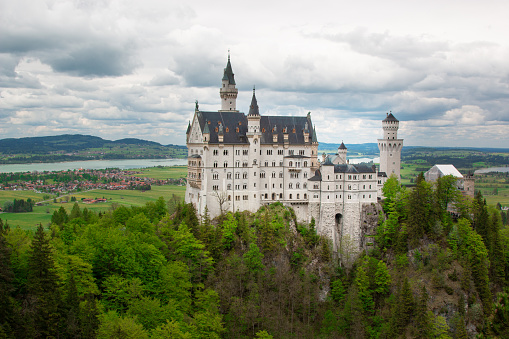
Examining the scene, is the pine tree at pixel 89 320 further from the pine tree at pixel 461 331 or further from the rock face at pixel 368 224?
the rock face at pixel 368 224

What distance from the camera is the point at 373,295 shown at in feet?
254

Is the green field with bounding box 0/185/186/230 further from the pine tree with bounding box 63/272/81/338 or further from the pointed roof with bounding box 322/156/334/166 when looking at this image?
the pointed roof with bounding box 322/156/334/166

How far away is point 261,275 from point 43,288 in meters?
35.1

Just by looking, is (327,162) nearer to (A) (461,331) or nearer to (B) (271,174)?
(B) (271,174)

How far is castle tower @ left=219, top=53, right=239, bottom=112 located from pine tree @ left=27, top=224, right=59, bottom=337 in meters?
50.7

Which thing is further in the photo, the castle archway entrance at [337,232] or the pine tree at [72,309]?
the castle archway entrance at [337,232]

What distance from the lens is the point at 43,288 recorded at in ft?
158

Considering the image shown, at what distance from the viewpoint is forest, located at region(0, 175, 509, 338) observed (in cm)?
4838

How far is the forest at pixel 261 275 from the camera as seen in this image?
48.4m

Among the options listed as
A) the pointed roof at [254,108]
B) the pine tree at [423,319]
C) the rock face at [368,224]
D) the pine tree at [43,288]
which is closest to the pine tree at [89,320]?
the pine tree at [43,288]

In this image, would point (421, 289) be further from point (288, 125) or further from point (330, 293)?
point (288, 125)

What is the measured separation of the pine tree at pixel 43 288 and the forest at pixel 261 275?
0.40 ft

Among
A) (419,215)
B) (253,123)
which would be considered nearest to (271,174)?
(253,123)

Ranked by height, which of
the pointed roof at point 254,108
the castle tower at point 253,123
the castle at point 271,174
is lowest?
the castle at point 271,174
